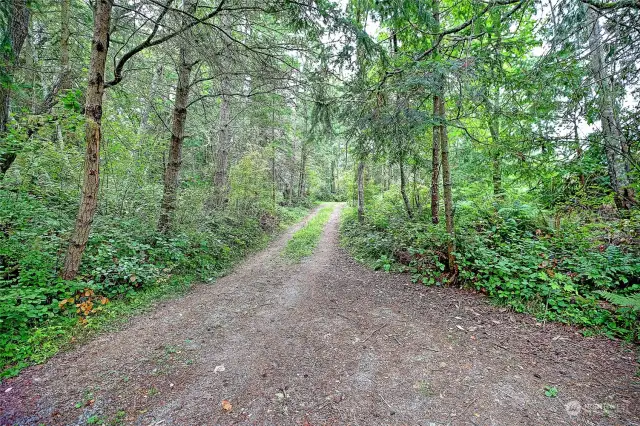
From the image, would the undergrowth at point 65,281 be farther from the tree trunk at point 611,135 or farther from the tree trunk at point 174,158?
the tree trunk at point 611,135

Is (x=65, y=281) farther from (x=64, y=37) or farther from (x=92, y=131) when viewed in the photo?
(x=64, y=37)

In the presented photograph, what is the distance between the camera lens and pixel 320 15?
14.7ft

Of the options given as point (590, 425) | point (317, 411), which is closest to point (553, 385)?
point (590, 425)

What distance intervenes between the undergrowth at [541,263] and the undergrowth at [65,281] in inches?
206

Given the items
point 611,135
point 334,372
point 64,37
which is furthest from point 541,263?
Result: point 64,37

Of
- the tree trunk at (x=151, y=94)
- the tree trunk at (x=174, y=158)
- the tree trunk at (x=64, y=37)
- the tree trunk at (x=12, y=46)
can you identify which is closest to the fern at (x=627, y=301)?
the tree trunk at (x=174, y=158)

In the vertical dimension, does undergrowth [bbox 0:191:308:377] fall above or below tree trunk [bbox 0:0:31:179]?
below

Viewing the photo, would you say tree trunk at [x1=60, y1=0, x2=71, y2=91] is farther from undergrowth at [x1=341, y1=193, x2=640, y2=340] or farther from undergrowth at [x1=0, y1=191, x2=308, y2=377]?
undergrowth at [x1=341, y1=193, x2=640, y2=340]

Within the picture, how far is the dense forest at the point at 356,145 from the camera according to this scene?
13.0 ft

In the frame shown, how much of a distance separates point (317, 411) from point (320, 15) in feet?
18.6

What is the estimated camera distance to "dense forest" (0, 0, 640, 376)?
3963 mm

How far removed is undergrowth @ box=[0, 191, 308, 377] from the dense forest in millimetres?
30

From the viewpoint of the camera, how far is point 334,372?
3.05 meters

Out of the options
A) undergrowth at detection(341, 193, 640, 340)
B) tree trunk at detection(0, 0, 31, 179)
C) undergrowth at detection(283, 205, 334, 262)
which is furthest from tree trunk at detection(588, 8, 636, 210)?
tree trunk at detection(0, 0, 31, 179)
